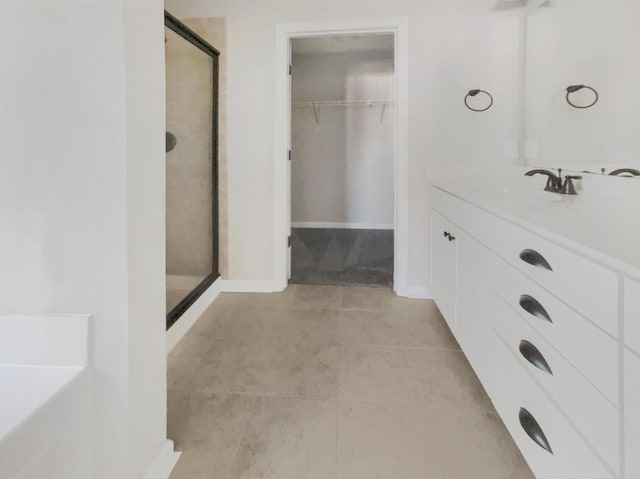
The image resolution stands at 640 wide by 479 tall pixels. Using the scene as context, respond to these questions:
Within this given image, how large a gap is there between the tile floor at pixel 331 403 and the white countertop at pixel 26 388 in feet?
1.83

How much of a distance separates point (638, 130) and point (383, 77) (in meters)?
4.20

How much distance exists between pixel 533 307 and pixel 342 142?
4635 millimetres

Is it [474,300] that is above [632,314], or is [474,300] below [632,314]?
below

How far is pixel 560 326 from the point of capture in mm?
958

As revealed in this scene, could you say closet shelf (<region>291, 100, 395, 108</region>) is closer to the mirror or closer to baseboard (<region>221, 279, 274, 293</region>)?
the mirror

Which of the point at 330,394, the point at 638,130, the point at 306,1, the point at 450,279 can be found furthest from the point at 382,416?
the point at 306,1

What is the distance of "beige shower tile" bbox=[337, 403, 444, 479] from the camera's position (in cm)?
127

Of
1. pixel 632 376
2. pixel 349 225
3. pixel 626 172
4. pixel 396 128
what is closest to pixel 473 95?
pixel 396 128

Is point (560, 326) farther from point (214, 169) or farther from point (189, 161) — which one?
point (214, 169)

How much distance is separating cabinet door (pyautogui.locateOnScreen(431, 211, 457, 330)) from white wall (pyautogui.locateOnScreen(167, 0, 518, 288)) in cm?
41

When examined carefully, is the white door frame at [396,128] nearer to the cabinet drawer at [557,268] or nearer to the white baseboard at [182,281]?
the white baseboard at [182,281]

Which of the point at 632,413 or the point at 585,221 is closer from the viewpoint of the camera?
the point at 632,413

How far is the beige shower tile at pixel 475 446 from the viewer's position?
128cm

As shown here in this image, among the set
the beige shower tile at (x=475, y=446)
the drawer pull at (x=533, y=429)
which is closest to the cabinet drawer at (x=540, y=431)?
the drawer pull at (x=533, y=429)
